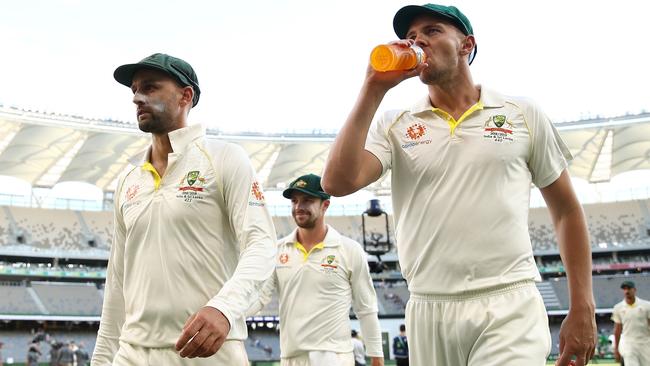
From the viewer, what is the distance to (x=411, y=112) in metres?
3.00

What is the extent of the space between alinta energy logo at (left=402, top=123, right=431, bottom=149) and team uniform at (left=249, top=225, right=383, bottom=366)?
328 cm

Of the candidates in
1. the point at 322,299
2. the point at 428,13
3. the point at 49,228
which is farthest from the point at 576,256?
the point at 49,228

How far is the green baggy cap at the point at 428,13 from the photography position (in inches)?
113

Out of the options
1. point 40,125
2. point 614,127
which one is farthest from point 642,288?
point 40,125

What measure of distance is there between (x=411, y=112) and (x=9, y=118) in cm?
3664

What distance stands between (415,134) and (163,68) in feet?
4.39

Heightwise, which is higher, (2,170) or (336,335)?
(2,170)

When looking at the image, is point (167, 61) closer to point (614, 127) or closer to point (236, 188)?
point (236, 188)

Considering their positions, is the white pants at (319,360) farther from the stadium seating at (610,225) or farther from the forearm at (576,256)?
the stadium seating at (610,225)

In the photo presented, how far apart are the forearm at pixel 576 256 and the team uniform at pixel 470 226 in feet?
0.58

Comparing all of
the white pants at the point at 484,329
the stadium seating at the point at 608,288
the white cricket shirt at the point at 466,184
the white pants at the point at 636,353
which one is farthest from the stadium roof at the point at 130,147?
the white pants at the point at 484,329

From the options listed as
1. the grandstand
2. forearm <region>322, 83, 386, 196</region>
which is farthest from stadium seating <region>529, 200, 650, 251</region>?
forearm <region>322, 83, 386, 196</region>

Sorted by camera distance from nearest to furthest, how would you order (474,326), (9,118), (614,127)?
(474,326) → (9,118) → (614,127)

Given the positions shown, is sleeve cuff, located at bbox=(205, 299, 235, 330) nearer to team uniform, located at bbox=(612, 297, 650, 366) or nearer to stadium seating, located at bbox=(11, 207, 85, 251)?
team uniform, located at bbox=(612, 297, 650, 366)
